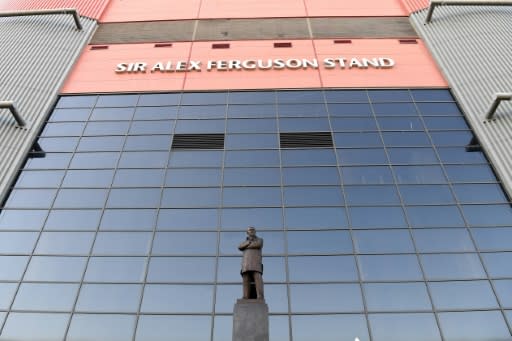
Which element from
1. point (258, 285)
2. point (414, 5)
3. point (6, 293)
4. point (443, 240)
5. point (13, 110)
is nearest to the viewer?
point (258, 285)

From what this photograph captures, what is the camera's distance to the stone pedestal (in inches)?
451

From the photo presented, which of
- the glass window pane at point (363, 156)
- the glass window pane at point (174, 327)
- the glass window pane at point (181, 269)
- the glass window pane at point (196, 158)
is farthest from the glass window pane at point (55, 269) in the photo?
the glass window pane at point (363, 156)

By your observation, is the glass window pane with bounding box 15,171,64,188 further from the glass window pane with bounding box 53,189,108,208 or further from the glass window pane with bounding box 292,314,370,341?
the glass window pane with bounding box 292,314,370,341

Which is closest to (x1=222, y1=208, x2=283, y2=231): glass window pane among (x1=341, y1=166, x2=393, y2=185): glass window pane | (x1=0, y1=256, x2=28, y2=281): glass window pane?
(x1=341, y1=166, x2=393, y2=185): glass window pane

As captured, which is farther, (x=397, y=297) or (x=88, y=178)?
(x=88, y=178)

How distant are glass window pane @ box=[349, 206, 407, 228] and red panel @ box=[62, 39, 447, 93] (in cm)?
841

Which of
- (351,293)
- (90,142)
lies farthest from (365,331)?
(90,142)

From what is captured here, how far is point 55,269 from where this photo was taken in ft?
54.4

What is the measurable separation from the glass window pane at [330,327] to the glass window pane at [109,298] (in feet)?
19.1

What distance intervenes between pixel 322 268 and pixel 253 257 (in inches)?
187

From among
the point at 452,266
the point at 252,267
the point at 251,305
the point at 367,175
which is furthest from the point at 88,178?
the point at 452,266

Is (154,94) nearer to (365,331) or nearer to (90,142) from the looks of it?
(90,142)

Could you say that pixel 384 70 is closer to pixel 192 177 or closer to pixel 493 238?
pixel 493 238

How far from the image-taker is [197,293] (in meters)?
15.8
